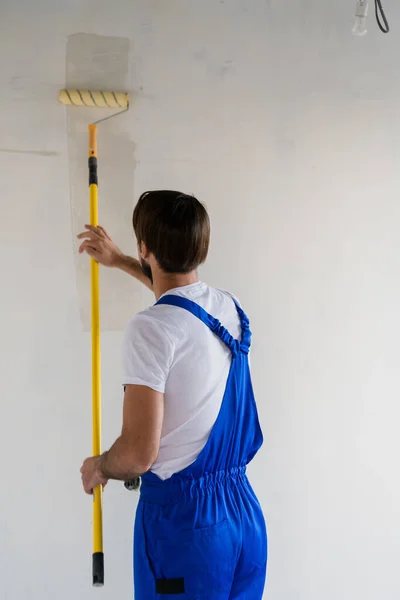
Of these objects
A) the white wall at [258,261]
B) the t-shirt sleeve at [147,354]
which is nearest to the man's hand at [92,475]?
the t-shirt sleeve at [147,354]

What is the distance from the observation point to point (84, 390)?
1.50 m

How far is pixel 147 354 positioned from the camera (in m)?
1.02

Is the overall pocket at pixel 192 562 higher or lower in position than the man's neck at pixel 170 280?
lower

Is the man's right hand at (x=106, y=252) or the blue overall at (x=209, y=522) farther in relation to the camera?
the man's right hand at (x=106, y=252)

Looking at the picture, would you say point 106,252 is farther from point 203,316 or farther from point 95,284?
point 203,316

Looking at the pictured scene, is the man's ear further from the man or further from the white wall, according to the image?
the white wall

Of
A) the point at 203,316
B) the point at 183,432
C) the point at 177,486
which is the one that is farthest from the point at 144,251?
the point at 177,486

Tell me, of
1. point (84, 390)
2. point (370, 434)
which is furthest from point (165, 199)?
point (370, 434)

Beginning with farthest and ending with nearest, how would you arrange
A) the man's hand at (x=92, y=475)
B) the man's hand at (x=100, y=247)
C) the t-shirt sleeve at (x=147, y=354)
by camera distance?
the man's hand at (x=100, y=247), the man's hand at (x=92, y=475), the t-shirt sleeve at (x=147, y=354)

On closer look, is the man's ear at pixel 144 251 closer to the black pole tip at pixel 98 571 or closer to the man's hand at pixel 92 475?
the man's hand at pixel 92 475

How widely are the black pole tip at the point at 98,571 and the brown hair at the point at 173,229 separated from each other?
2.11 feet

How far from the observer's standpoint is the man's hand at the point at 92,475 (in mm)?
1119

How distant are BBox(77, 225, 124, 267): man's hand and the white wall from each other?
10cm

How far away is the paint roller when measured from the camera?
124cm
